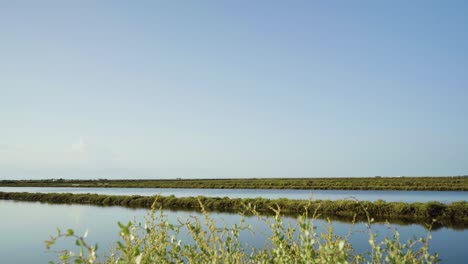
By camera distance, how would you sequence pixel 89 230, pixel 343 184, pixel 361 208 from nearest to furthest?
1. pixel 89 230
2. pixel 361 208
3. pixel 343 184

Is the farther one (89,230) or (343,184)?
(343,184)

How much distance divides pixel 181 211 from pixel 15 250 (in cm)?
1552

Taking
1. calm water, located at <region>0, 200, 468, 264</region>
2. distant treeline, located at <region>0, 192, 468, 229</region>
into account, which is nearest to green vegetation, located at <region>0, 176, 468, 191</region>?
distant treeline, located at <region>0, 192, 468, 229</region>

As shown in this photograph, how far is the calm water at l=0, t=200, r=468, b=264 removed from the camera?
19.6m

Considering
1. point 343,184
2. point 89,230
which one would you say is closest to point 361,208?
point 89,230

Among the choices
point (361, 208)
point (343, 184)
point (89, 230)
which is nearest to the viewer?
point (89, 230)

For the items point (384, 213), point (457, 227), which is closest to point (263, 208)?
point (384, 213)

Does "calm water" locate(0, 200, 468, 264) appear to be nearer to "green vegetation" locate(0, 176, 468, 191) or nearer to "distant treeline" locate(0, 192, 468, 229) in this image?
"distant treeline" locate(0, 192, 468, 229)

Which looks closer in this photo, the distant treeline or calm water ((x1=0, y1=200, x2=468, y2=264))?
calm water ((x1=0, y1=200, x2=468, y2=264))

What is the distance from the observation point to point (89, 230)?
27969 mm

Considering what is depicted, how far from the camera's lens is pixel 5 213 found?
3847 centimetres

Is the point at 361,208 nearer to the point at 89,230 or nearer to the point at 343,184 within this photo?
the point at 89,230

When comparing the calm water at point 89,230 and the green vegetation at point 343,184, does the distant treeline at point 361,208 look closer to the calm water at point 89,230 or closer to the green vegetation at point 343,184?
the calm water at point 89,230

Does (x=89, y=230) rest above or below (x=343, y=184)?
below
